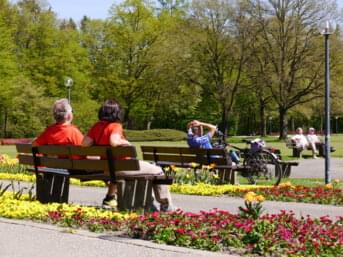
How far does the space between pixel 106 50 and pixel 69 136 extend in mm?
56534

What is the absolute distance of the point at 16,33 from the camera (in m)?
61.7

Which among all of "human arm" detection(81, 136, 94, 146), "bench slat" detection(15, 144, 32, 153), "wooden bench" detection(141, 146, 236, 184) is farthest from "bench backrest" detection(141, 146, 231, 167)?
"human arm" detection(81, 136, 94, 146)

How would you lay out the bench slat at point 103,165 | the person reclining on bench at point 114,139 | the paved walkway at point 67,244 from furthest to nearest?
the person reclining on bench at point 114,139 → the bench slat at point 103,165 → the paved walkway at point 67,244

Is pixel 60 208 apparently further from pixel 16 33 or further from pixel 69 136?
pixel 16 33

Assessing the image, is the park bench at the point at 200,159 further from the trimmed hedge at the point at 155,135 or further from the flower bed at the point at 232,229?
the trimmed hedge at the point at 155,135

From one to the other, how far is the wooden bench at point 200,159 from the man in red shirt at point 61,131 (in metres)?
3.83

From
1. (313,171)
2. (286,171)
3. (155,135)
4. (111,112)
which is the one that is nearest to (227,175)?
(286,171)

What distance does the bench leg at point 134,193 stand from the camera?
8.59m

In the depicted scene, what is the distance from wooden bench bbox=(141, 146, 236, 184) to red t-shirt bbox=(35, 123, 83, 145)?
380 cm

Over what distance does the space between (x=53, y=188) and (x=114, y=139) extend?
1338 millimetres

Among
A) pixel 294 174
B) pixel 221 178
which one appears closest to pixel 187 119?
pixel 294 174

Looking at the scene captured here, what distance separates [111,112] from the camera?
8.98m

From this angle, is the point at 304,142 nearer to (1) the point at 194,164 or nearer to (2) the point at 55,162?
(1) the point at 194,164

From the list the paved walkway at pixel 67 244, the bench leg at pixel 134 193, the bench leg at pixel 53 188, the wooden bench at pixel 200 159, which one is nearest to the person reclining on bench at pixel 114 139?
the bench leg at pixel 134 193
